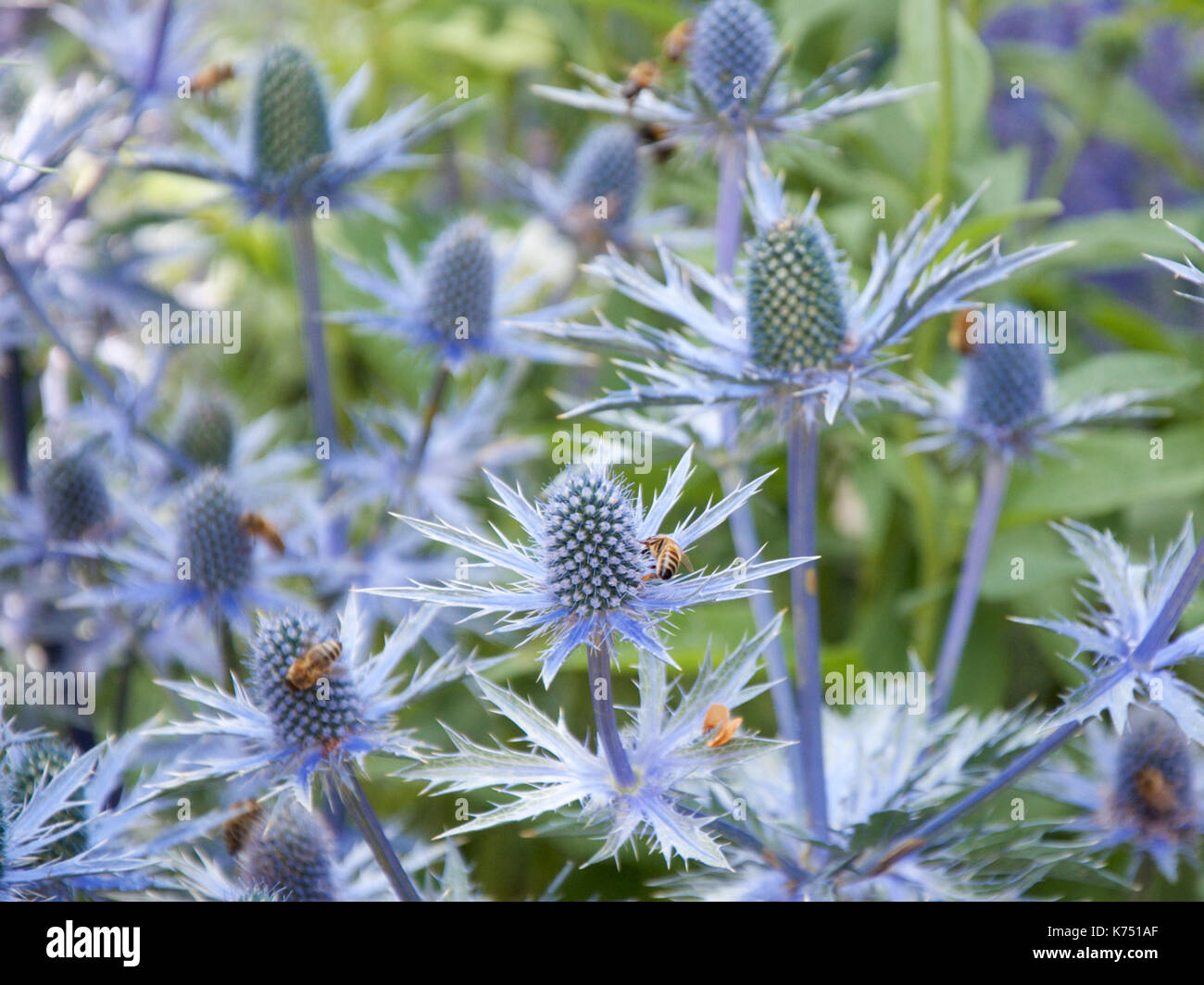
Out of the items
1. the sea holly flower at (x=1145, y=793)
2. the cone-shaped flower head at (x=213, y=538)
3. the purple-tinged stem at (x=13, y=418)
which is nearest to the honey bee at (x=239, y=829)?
the cone-shaped flower head at (x=213, y=538)

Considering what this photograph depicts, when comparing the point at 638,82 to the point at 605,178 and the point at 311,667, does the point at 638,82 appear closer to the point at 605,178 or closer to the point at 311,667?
the point at 605,178

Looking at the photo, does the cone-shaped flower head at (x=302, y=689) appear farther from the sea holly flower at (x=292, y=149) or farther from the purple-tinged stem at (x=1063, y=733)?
the sea holly flower at (x=292, y=149)

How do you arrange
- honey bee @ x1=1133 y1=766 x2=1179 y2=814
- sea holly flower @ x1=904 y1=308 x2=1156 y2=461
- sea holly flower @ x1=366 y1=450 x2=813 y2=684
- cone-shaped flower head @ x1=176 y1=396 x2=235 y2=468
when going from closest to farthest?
sea holly flower @ x1=366 y1=450 x2=813 y2=684, honey bee @ x1=1133 y1=766 x2=1179 y2=814, sea holly flower @ x1=904 y1=308 x2=1156 y2=461, cone-shaped flower head @ x1=176 y1=396 x2=235 y2=468

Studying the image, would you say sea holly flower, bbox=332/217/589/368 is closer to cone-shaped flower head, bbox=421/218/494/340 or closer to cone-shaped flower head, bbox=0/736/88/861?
cone-shaped flower head, bbox=421/218/494/340

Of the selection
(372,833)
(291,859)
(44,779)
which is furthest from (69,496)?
(372,833)

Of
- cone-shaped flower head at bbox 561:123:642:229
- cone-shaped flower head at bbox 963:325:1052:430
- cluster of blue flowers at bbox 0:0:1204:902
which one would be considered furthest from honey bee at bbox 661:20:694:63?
cone-shaped flower head at bbox 963:325:1052:430

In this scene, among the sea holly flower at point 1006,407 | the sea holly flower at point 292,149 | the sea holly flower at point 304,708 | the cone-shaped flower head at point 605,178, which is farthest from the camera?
the cone-shaped flower head at point 605,178
